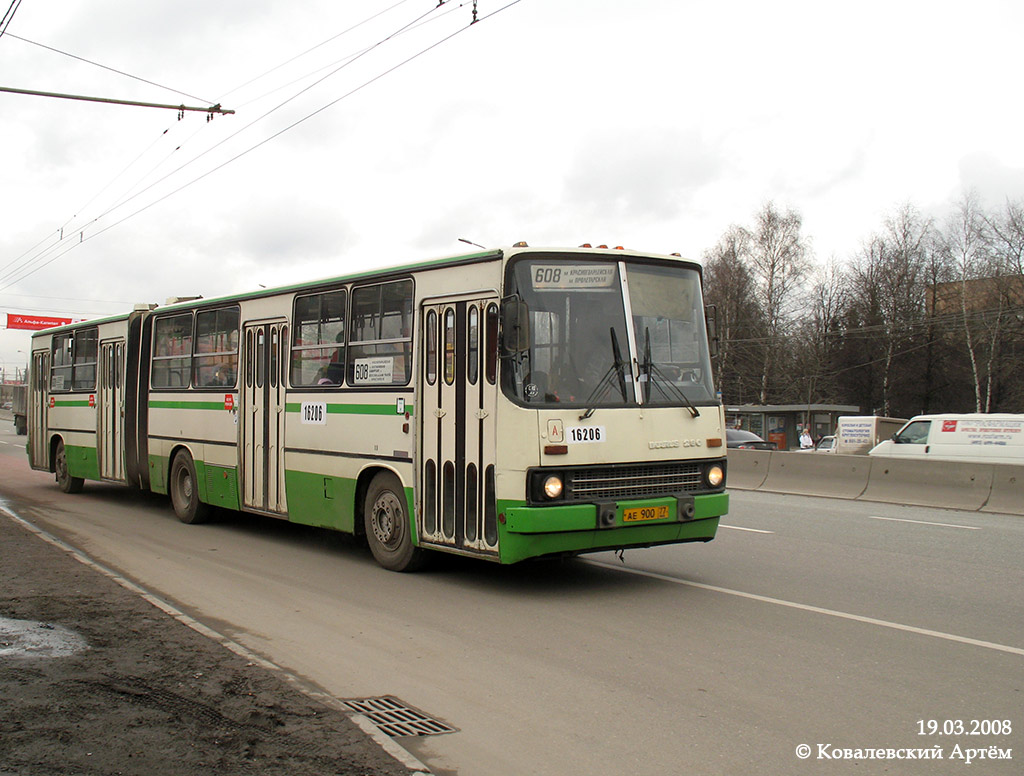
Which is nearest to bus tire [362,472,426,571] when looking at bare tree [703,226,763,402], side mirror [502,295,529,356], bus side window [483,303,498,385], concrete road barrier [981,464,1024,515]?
bus side window [483,303,498,385]

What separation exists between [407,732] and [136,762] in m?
1.32

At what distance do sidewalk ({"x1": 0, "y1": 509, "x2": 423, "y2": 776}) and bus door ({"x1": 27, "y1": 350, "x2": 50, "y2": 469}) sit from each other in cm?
1261

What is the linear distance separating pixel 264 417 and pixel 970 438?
58.8 ft

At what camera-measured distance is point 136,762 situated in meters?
4.35

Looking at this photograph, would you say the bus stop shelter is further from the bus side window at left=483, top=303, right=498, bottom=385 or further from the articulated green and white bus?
the bus side window at left=483, top=303, right=498, bottom=385

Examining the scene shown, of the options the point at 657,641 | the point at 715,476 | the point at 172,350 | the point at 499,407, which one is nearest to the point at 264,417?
the point at 172,350

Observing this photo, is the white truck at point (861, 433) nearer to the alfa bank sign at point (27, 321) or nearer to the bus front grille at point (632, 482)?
the bus front grille at point (632, 482)

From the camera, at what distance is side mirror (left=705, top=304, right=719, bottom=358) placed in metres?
9.13

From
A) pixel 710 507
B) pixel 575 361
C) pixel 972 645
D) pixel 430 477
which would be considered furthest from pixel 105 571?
pixel 972 645

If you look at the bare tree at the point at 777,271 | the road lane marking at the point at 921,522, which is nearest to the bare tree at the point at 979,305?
the bare tree at the point at 777,271

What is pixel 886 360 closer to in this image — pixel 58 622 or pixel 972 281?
pixel 972 281

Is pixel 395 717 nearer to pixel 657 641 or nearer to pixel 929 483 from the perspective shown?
pixel 657 641

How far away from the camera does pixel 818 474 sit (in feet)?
62.0

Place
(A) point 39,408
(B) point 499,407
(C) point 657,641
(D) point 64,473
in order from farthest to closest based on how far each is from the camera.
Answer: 1. (A) point 39,408
2. (D) point 64,473
3. (B) point 499,407
4. (C) point 657,641
